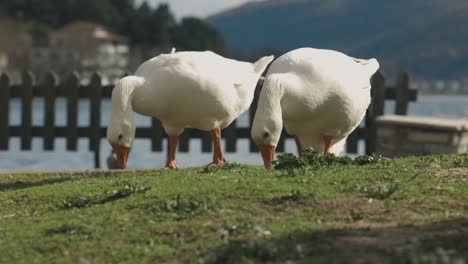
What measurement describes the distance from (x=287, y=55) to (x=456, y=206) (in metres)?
4.04

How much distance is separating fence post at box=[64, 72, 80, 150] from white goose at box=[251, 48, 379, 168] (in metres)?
7.12

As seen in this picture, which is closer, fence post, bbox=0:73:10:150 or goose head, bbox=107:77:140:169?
goose head, bbox=107:77:140:169

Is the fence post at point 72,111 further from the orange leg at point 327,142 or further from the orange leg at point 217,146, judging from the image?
the orange leg at point 327,142

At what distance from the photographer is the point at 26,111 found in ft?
57.7

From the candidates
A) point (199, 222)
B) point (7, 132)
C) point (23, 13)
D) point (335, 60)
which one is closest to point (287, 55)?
point (335, 60)

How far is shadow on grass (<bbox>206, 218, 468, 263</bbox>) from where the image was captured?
231 inches

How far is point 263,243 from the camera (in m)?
6.13

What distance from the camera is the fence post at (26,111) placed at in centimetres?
1748

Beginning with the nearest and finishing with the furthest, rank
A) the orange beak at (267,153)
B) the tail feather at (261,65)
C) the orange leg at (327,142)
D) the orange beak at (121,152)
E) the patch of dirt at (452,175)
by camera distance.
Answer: the patch of dirt at (452,175)
the orange beak at (267,153)
the orange beak at (121,152)
the orange leg at (327,142)
the tail feather at (261,65)

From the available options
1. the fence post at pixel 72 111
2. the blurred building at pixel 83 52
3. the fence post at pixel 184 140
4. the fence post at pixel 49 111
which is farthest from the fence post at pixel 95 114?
the blurred building at pixel 83 52

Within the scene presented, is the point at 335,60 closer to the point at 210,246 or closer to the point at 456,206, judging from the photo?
the point at 456,206

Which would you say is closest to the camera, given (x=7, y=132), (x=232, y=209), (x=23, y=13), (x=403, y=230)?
(x=403, y=230)

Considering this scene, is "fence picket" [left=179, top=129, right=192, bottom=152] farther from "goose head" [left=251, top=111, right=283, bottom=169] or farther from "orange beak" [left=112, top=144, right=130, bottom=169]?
"goose head" [left=251, top=111, right=283, bottom=169]

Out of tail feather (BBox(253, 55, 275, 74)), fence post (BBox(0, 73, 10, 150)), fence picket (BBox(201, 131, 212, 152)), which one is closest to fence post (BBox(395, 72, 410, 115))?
fence picket (BBox(201, 131, 212, 152))
